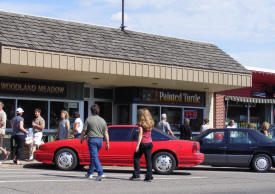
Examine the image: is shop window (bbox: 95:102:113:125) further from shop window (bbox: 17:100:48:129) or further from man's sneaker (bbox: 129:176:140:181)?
man's sneaker (bbox: 129:176:140:181)

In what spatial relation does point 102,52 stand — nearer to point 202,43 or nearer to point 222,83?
point 222,83

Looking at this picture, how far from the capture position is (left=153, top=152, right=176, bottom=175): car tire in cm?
1413

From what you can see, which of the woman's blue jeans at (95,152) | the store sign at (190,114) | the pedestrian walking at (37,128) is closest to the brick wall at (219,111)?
the store sign at (190,114)

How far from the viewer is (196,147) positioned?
47.0 ft

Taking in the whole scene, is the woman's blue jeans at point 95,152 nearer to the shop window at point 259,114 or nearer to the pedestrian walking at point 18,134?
the pedestrian walking at point 18,134

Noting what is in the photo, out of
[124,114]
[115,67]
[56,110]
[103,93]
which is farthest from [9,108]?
[124,114]

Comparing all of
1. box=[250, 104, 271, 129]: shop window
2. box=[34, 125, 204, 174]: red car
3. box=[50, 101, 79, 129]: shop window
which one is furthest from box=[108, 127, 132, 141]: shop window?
box=[250, 104, 271, 129]: shop window

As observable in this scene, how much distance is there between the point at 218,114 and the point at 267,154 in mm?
9346

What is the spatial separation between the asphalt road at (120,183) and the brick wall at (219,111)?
10.6m

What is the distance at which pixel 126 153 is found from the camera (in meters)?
14.2

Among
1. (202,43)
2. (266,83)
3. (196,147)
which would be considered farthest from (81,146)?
(266,83)

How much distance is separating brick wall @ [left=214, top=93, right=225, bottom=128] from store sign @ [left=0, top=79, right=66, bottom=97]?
8.03m

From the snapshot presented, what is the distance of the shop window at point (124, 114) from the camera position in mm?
22328

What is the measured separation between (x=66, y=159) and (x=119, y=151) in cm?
144
